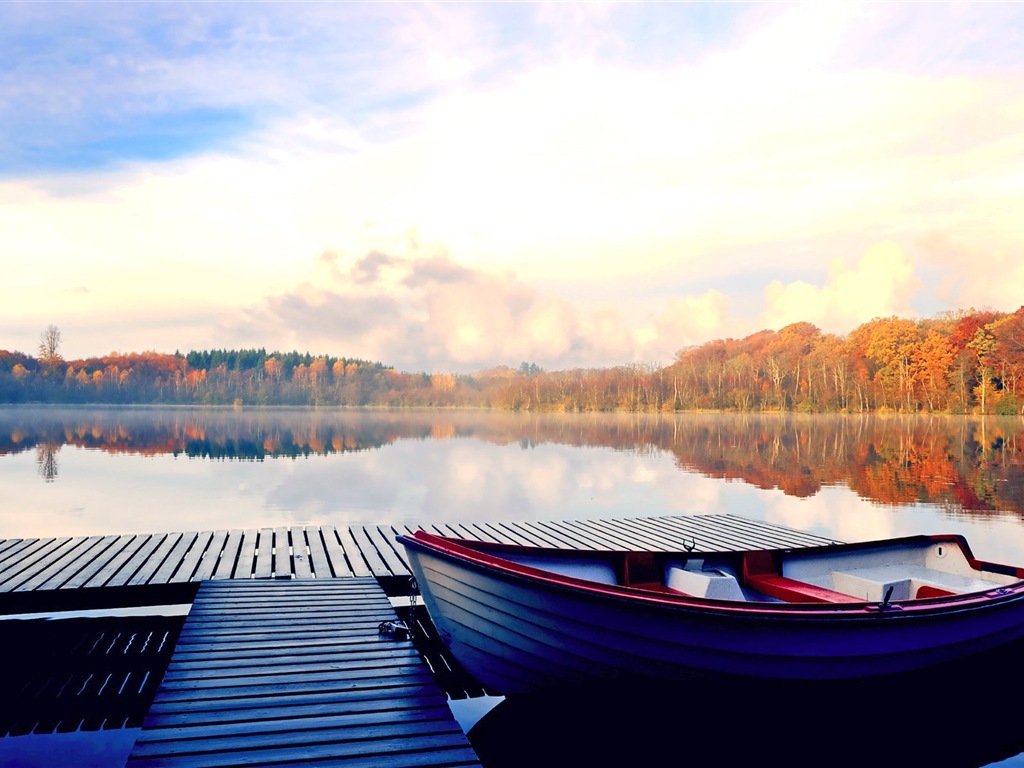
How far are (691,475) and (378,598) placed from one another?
65.2 ft

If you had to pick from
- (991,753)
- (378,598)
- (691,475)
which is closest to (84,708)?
(378,598)

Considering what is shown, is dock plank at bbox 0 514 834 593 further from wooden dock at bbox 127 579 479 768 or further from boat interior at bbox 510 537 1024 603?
wooden dock at bbox 127 579 479 768

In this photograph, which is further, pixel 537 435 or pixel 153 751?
pixel 537 435

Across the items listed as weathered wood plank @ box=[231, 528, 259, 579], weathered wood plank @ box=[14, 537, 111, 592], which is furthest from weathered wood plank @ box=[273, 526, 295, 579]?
weathered wood plank @ box=[14, 537, 111, 592]

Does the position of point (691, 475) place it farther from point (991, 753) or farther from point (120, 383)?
point (120, 383)

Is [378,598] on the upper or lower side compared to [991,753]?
upper

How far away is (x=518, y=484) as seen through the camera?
23781 millimetres

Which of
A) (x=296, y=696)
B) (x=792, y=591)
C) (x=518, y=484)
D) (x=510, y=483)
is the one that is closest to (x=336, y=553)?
(x=296, y=696)

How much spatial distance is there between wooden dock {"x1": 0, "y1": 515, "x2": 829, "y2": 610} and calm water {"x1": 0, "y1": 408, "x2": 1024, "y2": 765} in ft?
9.97

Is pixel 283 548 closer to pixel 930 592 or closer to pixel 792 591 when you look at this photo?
pixel 792 591

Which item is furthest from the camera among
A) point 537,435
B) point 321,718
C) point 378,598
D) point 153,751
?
point 537,435

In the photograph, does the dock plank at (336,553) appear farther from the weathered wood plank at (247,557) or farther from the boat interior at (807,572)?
the boat interior at (807,572)

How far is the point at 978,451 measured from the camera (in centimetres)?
3164

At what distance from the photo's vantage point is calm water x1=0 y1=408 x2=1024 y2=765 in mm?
16688
